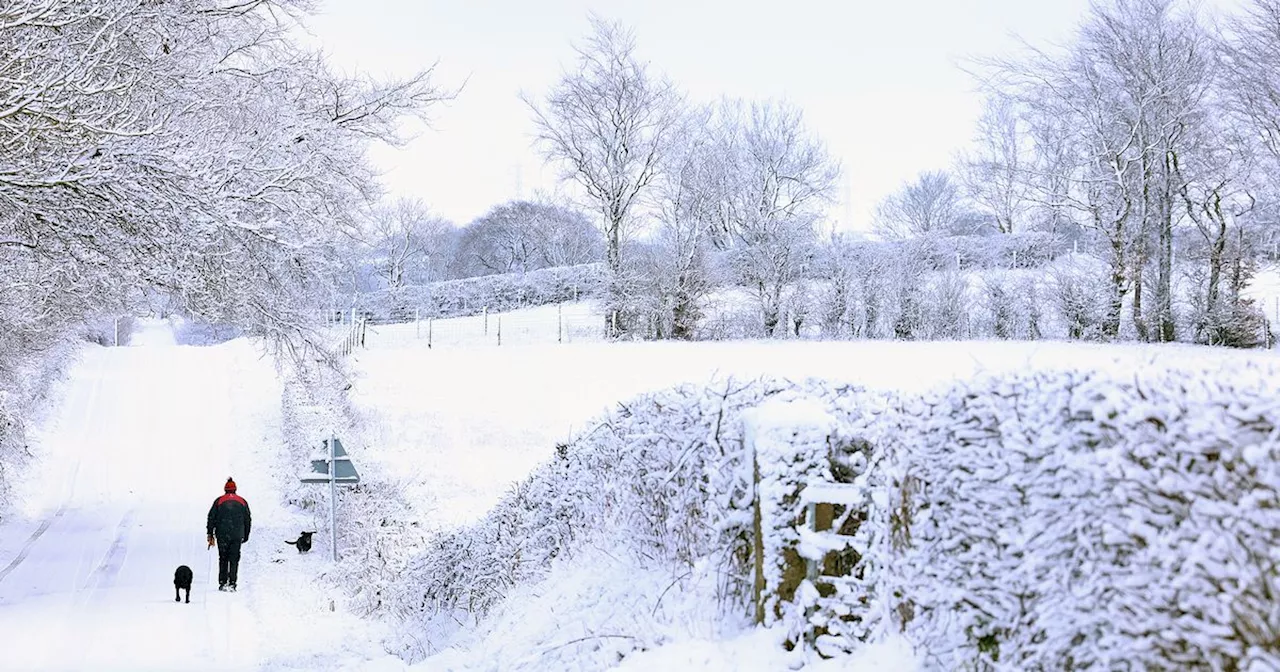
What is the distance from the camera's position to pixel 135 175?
299 inches

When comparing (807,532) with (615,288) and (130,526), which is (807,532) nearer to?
(130,526)

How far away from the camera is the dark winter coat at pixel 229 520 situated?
514 inches

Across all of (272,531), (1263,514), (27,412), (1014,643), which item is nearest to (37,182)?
(1014,643)

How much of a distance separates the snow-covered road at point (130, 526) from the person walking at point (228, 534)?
31 centimetres

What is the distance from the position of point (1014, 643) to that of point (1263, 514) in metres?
1.03

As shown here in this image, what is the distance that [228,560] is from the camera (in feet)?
43.1

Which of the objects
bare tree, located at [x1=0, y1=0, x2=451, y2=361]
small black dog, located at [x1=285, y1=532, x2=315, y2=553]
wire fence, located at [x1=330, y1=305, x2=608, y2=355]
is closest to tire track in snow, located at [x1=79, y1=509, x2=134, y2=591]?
small black dog, located at [x1=285, y1=532, x2=315, y2=553]

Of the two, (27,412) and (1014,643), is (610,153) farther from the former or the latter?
(1014,643)

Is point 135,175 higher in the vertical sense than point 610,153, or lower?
lower

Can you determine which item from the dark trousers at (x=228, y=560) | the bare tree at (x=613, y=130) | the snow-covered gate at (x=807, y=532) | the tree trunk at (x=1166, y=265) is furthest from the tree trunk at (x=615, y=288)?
the snow-covered gate at (x=807, y=532)

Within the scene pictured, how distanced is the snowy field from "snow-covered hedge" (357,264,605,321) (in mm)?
7045

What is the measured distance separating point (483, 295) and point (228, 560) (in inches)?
1313

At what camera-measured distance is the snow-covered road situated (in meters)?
10.1

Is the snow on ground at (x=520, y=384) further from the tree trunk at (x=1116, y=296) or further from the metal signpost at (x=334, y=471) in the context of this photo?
the tree trunk at (x=1116, y=296)
